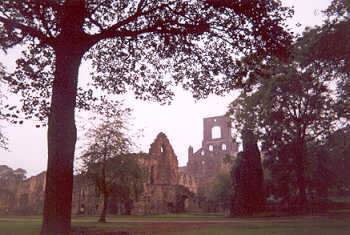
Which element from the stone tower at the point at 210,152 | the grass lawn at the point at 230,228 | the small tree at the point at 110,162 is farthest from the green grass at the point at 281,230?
the stone tower at the point at 210,152

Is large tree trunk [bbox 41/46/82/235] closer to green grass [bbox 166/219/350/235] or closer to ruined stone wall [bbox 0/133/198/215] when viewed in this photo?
green grass [bbox 166/219/350/235]

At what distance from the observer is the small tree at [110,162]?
32.3 meters

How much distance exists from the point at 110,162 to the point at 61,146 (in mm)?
22710

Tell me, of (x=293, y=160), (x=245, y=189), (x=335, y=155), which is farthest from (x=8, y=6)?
(x=335, y=155)

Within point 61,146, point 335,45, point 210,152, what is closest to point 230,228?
point 61,146

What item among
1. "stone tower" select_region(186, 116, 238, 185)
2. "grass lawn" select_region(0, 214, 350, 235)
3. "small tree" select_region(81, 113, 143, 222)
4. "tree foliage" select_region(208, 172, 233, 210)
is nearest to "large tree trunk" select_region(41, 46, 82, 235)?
"grass lawn" select_region(0, 214, 350, 235)

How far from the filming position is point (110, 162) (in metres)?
32.3

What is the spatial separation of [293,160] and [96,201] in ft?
98.3

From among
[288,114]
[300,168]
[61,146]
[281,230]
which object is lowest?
[281,230]

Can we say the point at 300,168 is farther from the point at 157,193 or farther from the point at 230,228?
the point at 157,193

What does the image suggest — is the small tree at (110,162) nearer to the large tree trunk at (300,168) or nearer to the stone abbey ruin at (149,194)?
the stone abbey ruin at (149,194)

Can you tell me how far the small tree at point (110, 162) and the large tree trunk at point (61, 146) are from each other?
73.4 ft

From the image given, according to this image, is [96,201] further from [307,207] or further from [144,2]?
[144,2]

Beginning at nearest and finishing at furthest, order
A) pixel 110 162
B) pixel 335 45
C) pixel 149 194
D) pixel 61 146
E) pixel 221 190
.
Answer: pixel 61 146 < pixel 335 45 < pixel 110 162 < pixel 149 194 < pixel 221 190
